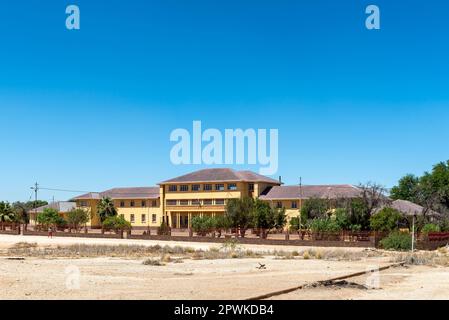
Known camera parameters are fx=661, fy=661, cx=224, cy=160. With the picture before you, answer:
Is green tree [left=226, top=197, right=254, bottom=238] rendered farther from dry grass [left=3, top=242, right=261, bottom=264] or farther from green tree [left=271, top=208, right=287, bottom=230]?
dry grass [left=3, top=242, right=261, bottom=264]

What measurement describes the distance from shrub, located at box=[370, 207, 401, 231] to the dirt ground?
2249 cm

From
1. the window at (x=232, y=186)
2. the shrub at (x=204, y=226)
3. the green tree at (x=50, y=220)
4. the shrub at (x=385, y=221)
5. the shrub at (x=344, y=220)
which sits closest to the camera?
the shrub at (x=385, y=221)

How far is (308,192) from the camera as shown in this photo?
79.6m

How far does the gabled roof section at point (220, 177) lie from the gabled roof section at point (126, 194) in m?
4.75

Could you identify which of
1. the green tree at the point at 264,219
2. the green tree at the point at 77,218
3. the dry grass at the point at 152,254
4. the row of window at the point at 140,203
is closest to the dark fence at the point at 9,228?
the green tree at the point at 77,218

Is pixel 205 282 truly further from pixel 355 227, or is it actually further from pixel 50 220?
pixel 50 220

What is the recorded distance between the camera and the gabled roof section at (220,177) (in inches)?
3255

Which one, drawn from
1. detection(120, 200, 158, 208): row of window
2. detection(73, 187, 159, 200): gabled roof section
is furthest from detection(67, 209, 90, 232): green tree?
detection(73, 187, 159, 200): gabled roof section

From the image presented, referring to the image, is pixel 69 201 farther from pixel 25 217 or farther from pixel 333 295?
pixel 333 295

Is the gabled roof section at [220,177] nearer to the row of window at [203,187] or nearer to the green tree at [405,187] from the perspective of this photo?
the row of window at [203,187]

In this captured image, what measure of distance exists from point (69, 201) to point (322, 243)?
60.9m

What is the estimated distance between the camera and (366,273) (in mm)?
→ 25797

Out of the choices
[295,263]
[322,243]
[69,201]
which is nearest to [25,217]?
[69,201]

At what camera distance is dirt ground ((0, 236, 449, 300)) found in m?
18.1
